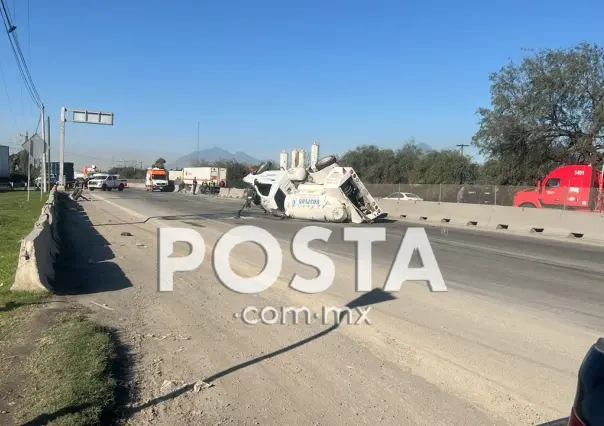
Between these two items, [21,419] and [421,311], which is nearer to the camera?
[21,419]

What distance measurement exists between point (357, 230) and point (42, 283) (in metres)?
12.6

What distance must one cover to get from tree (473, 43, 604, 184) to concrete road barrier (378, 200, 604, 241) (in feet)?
45.7

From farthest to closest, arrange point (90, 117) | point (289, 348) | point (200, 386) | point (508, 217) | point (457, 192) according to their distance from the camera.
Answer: point (90, 117) → point (457, 192) → point (508, 217) → point (289, 348) → point (200, 386)

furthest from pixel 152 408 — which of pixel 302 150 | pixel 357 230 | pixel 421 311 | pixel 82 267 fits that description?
pixel 302 150

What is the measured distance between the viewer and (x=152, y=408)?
411 cm

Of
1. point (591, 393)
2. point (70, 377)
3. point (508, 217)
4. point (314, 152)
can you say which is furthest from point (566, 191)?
point (591, 393)

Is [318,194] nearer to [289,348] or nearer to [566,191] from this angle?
[566,191]

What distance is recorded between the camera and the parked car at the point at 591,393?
1.83 meters

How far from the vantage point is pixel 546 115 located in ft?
117

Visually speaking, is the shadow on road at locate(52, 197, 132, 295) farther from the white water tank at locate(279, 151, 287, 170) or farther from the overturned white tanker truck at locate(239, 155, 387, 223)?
the white water tank at locate(279, 151, 287, 170)

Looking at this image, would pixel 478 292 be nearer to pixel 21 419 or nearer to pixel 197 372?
pixel 197 372

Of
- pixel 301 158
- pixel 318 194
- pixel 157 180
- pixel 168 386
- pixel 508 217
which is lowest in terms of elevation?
pixel 168 386

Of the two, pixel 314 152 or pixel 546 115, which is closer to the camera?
pixel 314 152

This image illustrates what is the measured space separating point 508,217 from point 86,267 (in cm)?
1700
